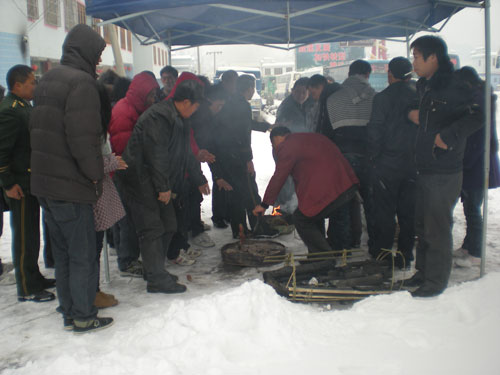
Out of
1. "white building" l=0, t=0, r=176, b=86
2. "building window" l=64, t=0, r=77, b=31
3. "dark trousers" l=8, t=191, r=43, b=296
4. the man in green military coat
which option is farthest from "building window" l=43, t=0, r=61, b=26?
"dark trousers" l=8, t=191, r=43, b=296

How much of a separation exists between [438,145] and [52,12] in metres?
18.3

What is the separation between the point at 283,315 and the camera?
2977 millimetres

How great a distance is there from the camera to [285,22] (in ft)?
22.0

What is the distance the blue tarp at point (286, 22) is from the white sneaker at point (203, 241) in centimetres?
254

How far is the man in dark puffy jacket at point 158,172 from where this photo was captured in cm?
366

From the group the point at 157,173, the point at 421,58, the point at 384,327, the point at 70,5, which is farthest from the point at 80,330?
the point at 70,5

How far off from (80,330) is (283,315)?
1421mm

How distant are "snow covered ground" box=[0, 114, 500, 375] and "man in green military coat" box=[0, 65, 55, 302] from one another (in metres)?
0.26

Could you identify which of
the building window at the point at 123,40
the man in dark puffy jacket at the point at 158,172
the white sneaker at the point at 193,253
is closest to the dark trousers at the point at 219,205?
the white sneaker at the point at 193,253

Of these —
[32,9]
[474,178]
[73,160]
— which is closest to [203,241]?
[73,160]

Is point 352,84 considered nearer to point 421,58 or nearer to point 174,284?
point 421,58

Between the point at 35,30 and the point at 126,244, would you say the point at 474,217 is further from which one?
the point at 35,30

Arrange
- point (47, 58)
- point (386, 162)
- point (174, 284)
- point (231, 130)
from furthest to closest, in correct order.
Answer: point (47, 58)
point (231, 130)
point (386, 162)
point (174, 284)

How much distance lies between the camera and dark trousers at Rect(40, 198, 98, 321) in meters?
2.99
